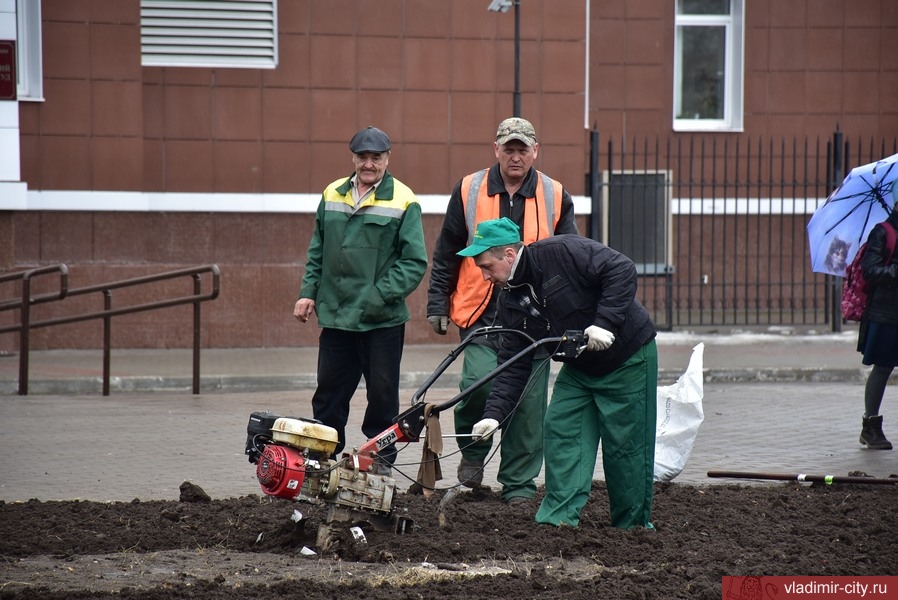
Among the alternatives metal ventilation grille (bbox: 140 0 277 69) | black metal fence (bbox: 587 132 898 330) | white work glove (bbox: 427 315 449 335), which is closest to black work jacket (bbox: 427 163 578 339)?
white work glove (bbox: 427 315 449 335)

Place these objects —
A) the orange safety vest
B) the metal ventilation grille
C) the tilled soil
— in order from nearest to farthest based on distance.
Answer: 1. the tilled soil
2. the orange safety vest
3. the metal ventilation grille

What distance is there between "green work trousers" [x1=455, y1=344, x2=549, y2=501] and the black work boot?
3.06 meters

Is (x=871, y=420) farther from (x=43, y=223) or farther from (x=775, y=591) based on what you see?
(x=43, y=223)

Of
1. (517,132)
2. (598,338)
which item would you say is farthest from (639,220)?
(598,338)

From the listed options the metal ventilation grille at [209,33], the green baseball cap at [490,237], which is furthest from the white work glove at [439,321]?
the metal ventilation grille at [209,33]

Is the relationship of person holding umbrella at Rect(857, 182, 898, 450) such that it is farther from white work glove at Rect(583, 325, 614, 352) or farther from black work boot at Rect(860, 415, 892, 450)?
white work glove at Rect(583, 325, 614, 352)

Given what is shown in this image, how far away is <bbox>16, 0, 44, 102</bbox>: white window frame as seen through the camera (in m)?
14.6

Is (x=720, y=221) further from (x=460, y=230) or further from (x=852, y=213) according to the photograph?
(x=460, y=230)

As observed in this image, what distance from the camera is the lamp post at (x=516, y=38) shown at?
14.5 m

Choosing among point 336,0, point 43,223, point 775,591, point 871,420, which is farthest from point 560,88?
point 775,591

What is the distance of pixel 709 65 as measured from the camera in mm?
19828

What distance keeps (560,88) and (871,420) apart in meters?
7.58

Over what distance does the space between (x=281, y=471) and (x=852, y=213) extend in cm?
559

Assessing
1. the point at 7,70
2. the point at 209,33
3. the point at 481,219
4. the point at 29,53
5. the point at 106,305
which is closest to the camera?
the point at 481,219
